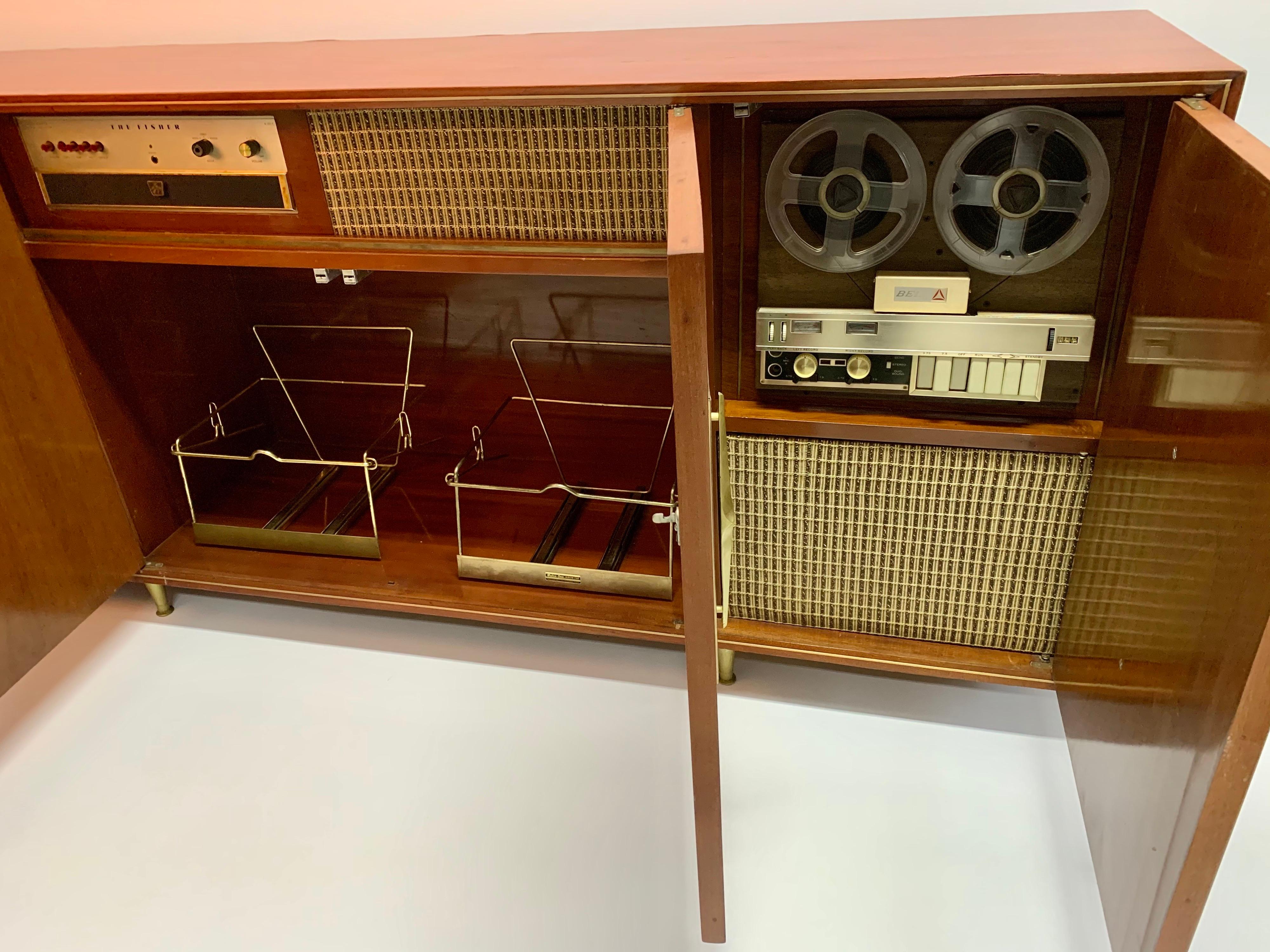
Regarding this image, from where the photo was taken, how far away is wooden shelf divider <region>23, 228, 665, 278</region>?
4.11 feet

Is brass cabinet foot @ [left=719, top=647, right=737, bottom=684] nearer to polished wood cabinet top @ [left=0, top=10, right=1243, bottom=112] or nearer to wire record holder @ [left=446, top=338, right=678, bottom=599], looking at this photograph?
wire record holder @ [left=446, top=338, right=678, bottom=599]

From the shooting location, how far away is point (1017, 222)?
44.8 inches

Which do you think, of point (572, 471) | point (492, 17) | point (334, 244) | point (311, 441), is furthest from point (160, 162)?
point (572, 471)

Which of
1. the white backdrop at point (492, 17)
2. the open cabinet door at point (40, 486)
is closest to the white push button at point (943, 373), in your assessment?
the white backdrop at point (492, 17)

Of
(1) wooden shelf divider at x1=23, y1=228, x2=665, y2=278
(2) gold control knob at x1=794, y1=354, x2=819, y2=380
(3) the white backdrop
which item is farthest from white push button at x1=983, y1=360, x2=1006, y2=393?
(3) the white backdrop

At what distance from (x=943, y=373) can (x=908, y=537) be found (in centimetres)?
25

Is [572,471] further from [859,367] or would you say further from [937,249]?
[937,249]

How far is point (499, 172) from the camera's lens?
4.09 ft

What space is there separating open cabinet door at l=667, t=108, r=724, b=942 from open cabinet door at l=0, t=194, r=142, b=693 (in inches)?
41.6

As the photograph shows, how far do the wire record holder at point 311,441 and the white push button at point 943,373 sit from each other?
3.30 ft

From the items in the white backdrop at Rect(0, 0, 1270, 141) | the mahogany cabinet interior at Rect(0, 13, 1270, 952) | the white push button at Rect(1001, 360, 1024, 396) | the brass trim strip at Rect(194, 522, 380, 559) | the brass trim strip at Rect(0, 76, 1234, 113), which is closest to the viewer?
the mahogany cabinet interior at Rect(0, 13, 1270, 952)

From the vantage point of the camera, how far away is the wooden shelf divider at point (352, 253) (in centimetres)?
125

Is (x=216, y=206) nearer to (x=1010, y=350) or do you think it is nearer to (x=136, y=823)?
(x=136, y=823)

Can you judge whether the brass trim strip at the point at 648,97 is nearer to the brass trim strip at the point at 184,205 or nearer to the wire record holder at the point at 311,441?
the brass trim strip at the point at 184,205
